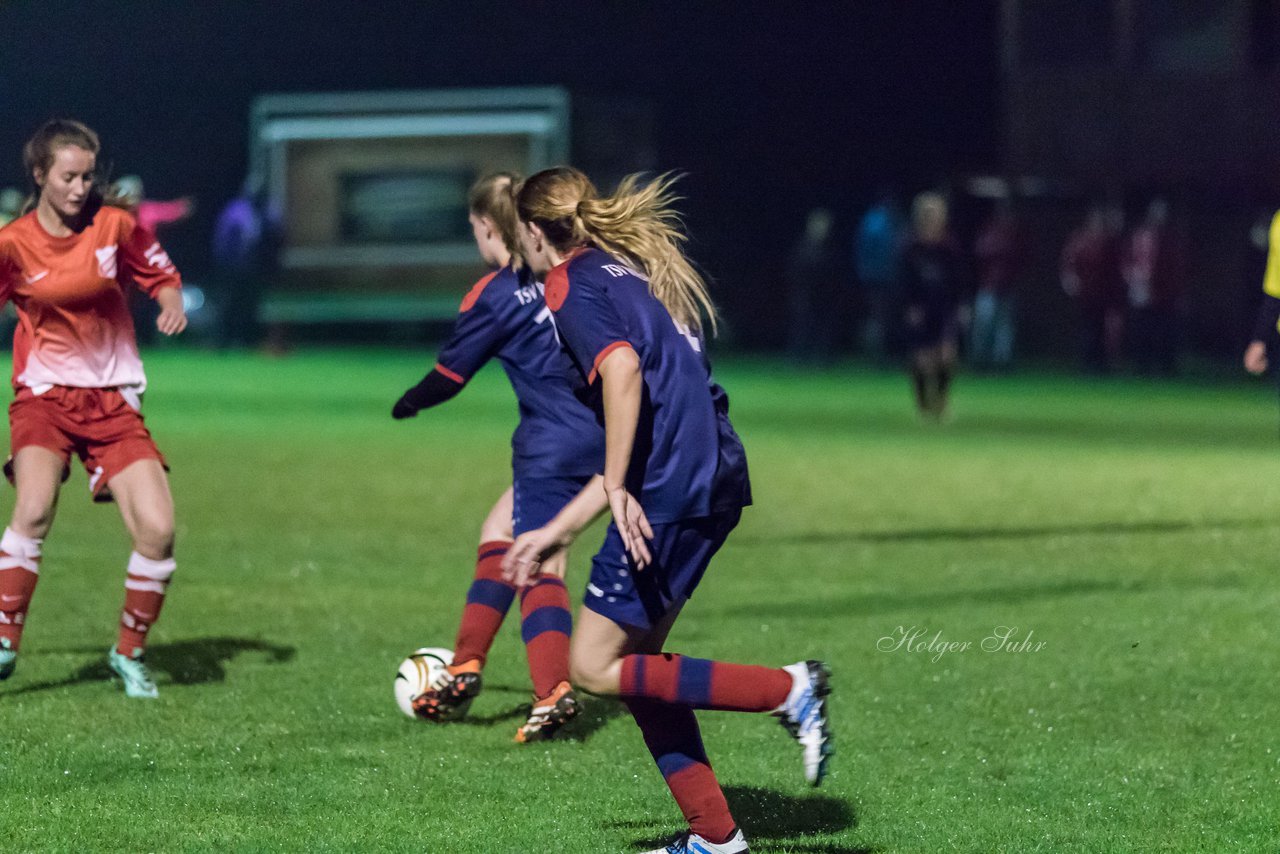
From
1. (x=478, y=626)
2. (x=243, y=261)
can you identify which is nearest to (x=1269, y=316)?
(x=478, y=626)

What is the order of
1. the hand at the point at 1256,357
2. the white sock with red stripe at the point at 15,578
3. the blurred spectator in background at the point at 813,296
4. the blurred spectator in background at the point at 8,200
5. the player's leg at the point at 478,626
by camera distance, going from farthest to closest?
the blurred spectator in background at the point at 813,296, the blurred spectator in background at the point at 8,200, the hand at the point at 1256,357, the white sock with red stripe at the point at 15,578, the player's leg at the point at 478,626

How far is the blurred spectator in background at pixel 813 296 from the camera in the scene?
103ft

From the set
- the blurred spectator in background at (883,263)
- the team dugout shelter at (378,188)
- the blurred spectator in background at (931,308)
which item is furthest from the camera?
the team dugout shelter at (378,188)

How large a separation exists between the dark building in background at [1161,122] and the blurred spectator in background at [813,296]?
15.5 ft

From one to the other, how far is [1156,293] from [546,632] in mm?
25000

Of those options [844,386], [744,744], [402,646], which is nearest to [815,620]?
[402,646]

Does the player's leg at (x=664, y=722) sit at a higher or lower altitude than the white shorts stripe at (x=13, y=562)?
higher

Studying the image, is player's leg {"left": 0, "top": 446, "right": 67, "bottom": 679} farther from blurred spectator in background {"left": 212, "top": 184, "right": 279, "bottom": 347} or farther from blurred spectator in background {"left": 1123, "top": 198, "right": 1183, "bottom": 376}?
blurred spectator in background {"left": 212, "top": 184, "right": 279, "bottom": 347}

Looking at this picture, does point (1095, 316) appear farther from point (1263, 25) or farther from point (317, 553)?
point (317, 553)

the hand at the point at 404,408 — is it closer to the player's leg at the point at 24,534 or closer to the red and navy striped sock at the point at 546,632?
the red and navy striped sock at the point at 546,632

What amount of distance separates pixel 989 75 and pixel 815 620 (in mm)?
27913

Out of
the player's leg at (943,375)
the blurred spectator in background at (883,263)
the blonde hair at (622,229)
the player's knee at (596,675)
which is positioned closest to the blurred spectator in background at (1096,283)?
the blurred spectator in background at (883,263)

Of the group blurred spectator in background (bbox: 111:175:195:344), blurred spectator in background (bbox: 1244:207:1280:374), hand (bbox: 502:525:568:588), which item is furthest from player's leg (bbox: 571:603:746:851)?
blurred spectator in background (bbox: 111:175:195:344)

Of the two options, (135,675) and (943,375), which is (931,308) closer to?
(943,375)
